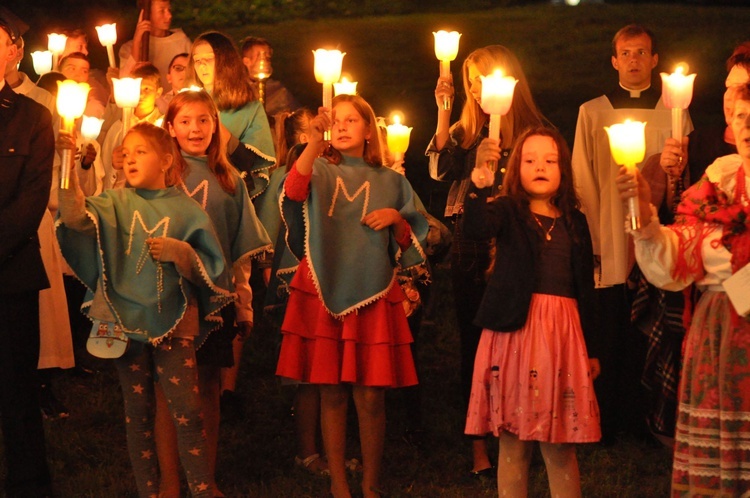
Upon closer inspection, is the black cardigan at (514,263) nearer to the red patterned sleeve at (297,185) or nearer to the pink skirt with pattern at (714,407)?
the pink skirt with pattern at (714,407)

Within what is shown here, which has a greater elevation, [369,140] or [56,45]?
[56,45]

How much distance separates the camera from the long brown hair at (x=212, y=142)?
6.07m

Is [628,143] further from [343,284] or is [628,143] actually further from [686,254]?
[343,284]

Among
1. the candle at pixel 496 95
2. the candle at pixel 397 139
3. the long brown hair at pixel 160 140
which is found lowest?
the long brown hair at pixel 160 140

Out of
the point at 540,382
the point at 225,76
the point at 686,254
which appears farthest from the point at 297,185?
the point at 686,254

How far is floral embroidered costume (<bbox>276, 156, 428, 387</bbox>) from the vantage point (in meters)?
5.91

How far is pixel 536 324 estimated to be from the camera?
5332mm

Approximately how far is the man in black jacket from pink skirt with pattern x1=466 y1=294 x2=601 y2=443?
2008 millimetres

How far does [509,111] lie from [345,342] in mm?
1486

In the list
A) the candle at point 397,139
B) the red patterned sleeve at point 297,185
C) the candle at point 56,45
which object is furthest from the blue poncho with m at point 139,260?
the candle at point 56,45

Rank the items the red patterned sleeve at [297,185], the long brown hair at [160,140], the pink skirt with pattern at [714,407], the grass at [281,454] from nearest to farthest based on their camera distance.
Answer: the pink skirt with pattern at [714,407]
the long brown hair at [160,140]
the red patterned sleeve at [297,185]
the grass at [281,454]

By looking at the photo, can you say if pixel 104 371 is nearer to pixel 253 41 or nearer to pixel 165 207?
pixel 253 41

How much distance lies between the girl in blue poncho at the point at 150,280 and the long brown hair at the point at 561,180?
1305mm

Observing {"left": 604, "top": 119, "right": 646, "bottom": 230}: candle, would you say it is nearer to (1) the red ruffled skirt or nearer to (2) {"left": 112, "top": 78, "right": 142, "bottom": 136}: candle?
(1) the red ruffled skirt
